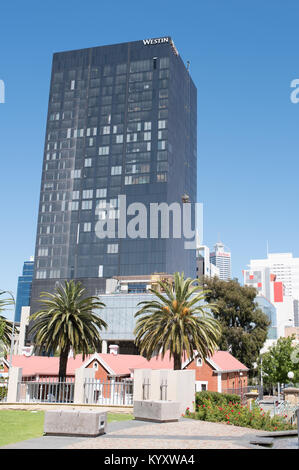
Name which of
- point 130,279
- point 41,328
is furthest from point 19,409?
point 130,279

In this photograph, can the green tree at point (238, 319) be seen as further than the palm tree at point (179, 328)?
Yes

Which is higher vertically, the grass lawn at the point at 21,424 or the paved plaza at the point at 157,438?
the paved plaza at the point at 157,438

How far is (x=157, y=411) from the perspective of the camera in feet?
68.1

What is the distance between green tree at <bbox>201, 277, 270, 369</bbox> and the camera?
81750 mm

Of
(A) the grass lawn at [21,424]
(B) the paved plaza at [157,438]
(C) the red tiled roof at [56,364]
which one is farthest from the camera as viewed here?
(C) the red tiled roof at [56,364]

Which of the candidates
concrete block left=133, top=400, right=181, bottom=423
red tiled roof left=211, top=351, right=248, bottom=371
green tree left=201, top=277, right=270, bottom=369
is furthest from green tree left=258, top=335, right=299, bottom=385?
concrete block left=133, top=400, right=181, bottom=423

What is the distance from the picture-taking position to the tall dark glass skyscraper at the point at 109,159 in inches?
5945

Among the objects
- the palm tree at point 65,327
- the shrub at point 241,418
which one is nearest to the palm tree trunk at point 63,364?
the palm tree at point 65,327

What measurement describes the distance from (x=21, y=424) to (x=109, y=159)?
143 metres

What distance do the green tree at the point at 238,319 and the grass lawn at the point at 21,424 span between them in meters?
57.6

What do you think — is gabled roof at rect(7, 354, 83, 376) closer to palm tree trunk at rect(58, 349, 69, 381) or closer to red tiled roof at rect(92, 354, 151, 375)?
red tiled roof at rect(92, 354, 151, 375)

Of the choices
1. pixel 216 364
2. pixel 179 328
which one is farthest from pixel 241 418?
pixel 216 364

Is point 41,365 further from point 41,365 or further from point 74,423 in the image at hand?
point 74,423

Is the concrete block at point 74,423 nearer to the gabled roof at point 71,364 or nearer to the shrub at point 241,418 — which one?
the shrub at point 241,418
